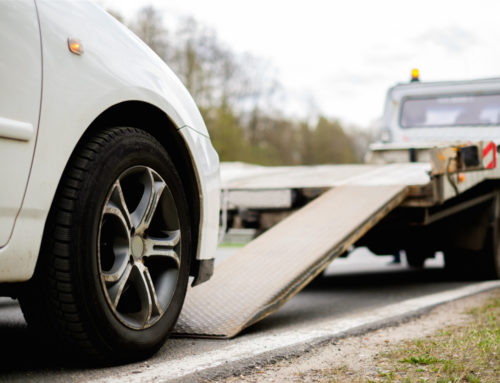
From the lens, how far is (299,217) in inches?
189

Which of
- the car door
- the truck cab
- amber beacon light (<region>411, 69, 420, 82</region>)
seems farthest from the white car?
amber beacon light (<region>411, 69, 420, 82</region>)

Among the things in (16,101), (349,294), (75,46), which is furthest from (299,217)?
(16,101)

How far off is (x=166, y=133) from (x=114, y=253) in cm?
63

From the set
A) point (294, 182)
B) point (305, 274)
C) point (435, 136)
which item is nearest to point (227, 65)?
point (435, 136)

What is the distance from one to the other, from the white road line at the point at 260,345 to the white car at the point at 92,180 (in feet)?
0.41

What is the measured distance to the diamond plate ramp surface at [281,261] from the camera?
3.21m

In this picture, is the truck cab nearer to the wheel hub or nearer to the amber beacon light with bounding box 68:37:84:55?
A: the wheel hub

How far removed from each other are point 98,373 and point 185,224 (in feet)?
2.47

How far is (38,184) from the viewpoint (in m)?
1.94

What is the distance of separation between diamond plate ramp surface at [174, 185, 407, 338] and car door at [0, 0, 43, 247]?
1.42 m

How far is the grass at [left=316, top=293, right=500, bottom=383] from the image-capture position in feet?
7.34

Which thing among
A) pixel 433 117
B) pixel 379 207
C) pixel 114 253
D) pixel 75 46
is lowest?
pixel 114 253

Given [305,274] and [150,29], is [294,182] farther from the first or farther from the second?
[150,29]

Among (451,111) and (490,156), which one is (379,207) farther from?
(451,111)
